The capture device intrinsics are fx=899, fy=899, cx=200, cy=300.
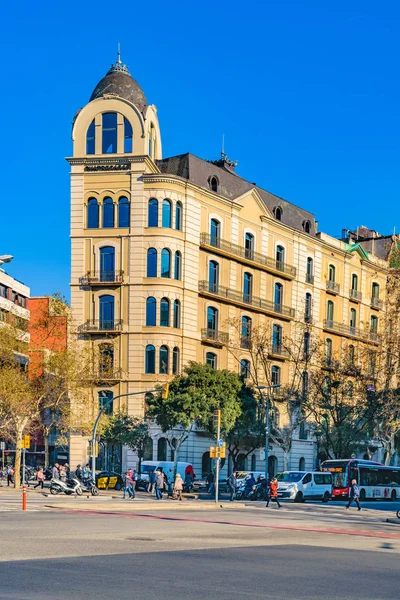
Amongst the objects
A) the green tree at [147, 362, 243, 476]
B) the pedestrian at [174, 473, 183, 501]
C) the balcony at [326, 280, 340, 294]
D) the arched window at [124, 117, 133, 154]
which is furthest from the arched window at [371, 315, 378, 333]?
the pedestrian at [174, 473, 183, 501]

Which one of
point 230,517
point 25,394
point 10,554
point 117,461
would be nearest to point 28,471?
point 117,461

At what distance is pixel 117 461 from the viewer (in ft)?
200

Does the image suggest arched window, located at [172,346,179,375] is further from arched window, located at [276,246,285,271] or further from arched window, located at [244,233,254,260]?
arched window, located at [276,246,285,271]

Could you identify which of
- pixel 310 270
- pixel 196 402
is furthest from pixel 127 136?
pixel 310 270

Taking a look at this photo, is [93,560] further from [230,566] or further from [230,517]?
[230,517]

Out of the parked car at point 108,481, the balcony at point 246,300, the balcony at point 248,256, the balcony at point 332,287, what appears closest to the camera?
the parked car at point 108,481

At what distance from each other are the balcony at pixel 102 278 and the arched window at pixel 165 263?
9.17 feet

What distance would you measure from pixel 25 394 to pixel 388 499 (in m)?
26.3

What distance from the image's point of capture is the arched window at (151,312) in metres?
60.6

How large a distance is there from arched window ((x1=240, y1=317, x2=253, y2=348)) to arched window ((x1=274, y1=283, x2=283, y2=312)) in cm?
352

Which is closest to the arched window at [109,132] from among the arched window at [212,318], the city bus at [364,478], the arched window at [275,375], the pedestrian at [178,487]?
the arched window at [212,318]

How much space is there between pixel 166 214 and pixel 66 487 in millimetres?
23006

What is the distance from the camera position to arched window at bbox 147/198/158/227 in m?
61.0

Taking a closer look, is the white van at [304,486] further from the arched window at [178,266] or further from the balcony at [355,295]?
the balcony at [355,295]
